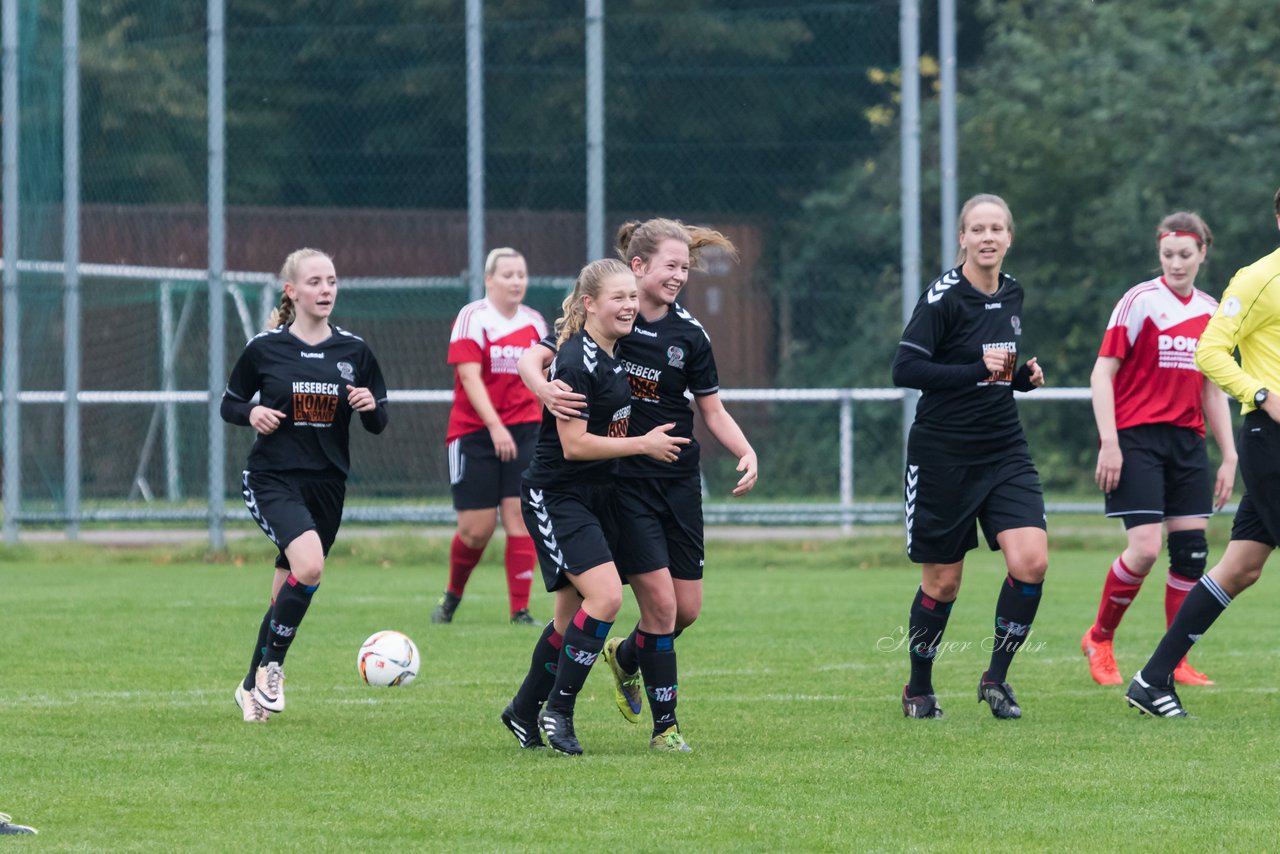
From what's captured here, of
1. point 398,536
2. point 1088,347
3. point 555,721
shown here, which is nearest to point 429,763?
point 555,721

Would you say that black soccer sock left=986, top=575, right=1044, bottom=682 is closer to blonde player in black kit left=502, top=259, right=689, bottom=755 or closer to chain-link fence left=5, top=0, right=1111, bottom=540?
blonde player in black kit left=502, top=259, right=689, bottom=755

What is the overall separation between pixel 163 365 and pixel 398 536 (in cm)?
257

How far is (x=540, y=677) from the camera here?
6461mm

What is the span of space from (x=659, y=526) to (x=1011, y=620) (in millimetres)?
1553

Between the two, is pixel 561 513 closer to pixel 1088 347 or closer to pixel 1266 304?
pixel 1266 304

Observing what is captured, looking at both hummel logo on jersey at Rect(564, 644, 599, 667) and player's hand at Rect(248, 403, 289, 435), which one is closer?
hummel logo on jersey at Rect(564, 644, 599, 667)

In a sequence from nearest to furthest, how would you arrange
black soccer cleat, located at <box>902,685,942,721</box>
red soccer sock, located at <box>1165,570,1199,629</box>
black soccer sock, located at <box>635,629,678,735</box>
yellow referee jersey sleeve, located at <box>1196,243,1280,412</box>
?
black soccer sock, located at <box>635,629,678,735</box> < yellow referee jersey sleeve, located at <box>1196,243,1280,412</box> < black soccer cleat, located at <box>902,685,942,721</box> < red soccer sock, located at <box>1165,570,1199,629</box>

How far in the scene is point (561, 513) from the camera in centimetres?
629

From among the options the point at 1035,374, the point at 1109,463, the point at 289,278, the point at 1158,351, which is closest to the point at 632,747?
the point at 1035,374

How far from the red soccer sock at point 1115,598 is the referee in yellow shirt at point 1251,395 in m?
1.33

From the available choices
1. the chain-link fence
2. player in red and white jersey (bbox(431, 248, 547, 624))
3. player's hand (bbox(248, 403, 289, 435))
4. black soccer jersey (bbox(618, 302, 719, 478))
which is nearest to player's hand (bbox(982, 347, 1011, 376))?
black soccer jersey (bbox(618, 302, 719, 478))

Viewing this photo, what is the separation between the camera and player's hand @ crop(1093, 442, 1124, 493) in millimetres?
7918

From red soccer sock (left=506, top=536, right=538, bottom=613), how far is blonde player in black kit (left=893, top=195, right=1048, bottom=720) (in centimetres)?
372

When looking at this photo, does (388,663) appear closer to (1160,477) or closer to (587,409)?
(587,409)
